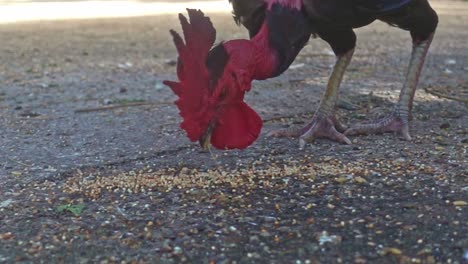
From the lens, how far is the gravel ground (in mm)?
1932

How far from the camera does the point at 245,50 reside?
216 cm

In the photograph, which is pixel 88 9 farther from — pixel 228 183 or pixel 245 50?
pixel 245 50

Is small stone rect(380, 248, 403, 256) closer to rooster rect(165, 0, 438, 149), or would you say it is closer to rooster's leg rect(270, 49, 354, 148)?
rooster rect(165, 0, 438, 149)

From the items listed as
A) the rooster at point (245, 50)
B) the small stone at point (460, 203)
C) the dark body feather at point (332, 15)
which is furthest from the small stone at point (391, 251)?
the dark body feather at point (332, 15)

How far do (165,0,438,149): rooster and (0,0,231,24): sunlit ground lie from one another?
838cm

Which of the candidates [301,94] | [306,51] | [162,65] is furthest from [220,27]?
[301,94]

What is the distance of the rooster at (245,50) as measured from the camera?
6.68 ft

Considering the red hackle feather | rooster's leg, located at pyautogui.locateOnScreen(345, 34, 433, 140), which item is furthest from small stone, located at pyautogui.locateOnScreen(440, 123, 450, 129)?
the red hackle feather

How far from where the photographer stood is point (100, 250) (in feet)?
6.36

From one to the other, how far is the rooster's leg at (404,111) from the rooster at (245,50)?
0.18 metres

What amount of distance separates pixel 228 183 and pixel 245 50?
569 mm

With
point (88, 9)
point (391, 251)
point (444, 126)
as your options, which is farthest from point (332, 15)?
point (88, 9)

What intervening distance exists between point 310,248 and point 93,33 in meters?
7.31

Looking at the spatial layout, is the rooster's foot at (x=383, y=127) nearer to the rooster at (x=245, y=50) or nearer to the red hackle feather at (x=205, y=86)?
the rooster at (x=245, y=50)
